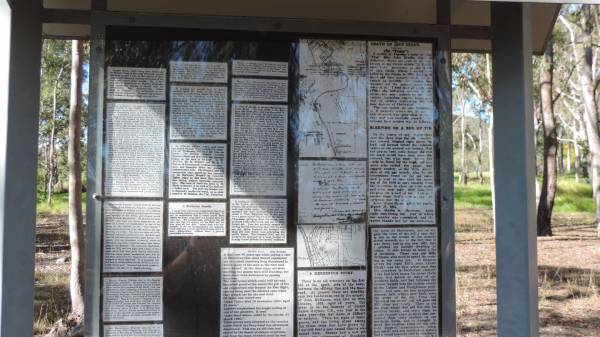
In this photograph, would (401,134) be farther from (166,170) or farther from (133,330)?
(133,330)

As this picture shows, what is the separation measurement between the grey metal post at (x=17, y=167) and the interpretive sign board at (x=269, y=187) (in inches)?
14.1

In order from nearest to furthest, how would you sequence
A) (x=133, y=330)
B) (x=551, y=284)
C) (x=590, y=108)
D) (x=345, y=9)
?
(x=133, y=330) < (x=345, y=9) < (x=551, y=284) < (x=590, y=108)

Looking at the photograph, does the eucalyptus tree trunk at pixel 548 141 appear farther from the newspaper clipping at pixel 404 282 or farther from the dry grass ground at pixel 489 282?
the newspaper clipping at pixel 404 282

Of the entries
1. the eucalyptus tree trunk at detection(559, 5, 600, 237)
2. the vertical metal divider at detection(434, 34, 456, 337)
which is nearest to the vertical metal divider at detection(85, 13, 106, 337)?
the vertical metal divider at detection(434, 34, 456, 337)

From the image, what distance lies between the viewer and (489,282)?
39.4 ft

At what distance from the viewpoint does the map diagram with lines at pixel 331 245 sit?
10.0ft

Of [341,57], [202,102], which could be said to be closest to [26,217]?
[202,102]

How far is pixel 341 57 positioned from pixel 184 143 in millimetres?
1002

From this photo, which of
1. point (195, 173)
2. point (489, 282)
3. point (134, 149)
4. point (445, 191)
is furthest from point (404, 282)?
point (489, 282)

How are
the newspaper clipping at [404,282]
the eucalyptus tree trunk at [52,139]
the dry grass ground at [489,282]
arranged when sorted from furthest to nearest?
the eucalyptus tree trunk at [52,139], the dry grass ground at [489,282], the newspaper clipping at [404,282]

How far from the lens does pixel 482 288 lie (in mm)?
11641

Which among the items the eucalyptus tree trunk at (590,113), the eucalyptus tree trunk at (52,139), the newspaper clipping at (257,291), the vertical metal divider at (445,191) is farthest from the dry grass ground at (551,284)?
the eucalyptus tree trunk at (52,139)

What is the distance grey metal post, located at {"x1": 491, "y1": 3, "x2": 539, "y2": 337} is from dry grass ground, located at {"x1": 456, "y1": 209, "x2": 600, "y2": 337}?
651 cm

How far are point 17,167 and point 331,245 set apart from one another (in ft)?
5.40
